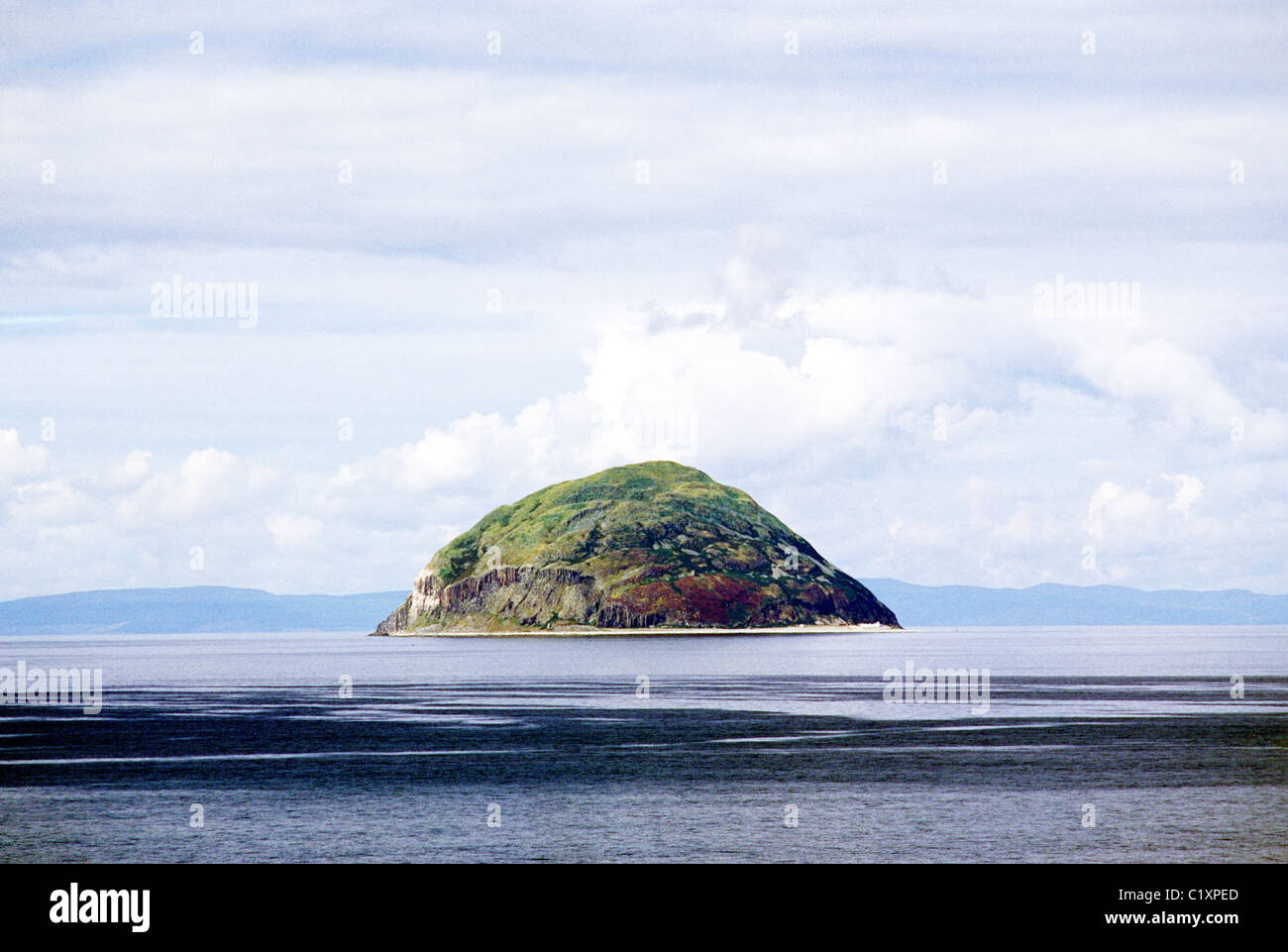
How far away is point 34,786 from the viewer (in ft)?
303

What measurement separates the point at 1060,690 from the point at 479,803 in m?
134

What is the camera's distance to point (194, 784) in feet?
305

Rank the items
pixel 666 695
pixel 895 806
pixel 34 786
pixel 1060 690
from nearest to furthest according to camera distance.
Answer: pixel 895 806
pixel 34 786
pixel 666 695
pixel 1060 690

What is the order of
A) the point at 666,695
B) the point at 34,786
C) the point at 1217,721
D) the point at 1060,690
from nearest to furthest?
the point at 34,786 < the point at 1217,721 < the point at 666,695 < the point at 1060,690

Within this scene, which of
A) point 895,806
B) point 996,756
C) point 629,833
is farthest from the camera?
point 996,756

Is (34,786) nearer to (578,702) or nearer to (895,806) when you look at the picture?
(895,806)

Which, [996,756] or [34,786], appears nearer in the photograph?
[34,786]

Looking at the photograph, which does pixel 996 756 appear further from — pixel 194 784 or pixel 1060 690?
pixel 1060 690

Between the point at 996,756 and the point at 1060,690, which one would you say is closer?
the point at 996,756
